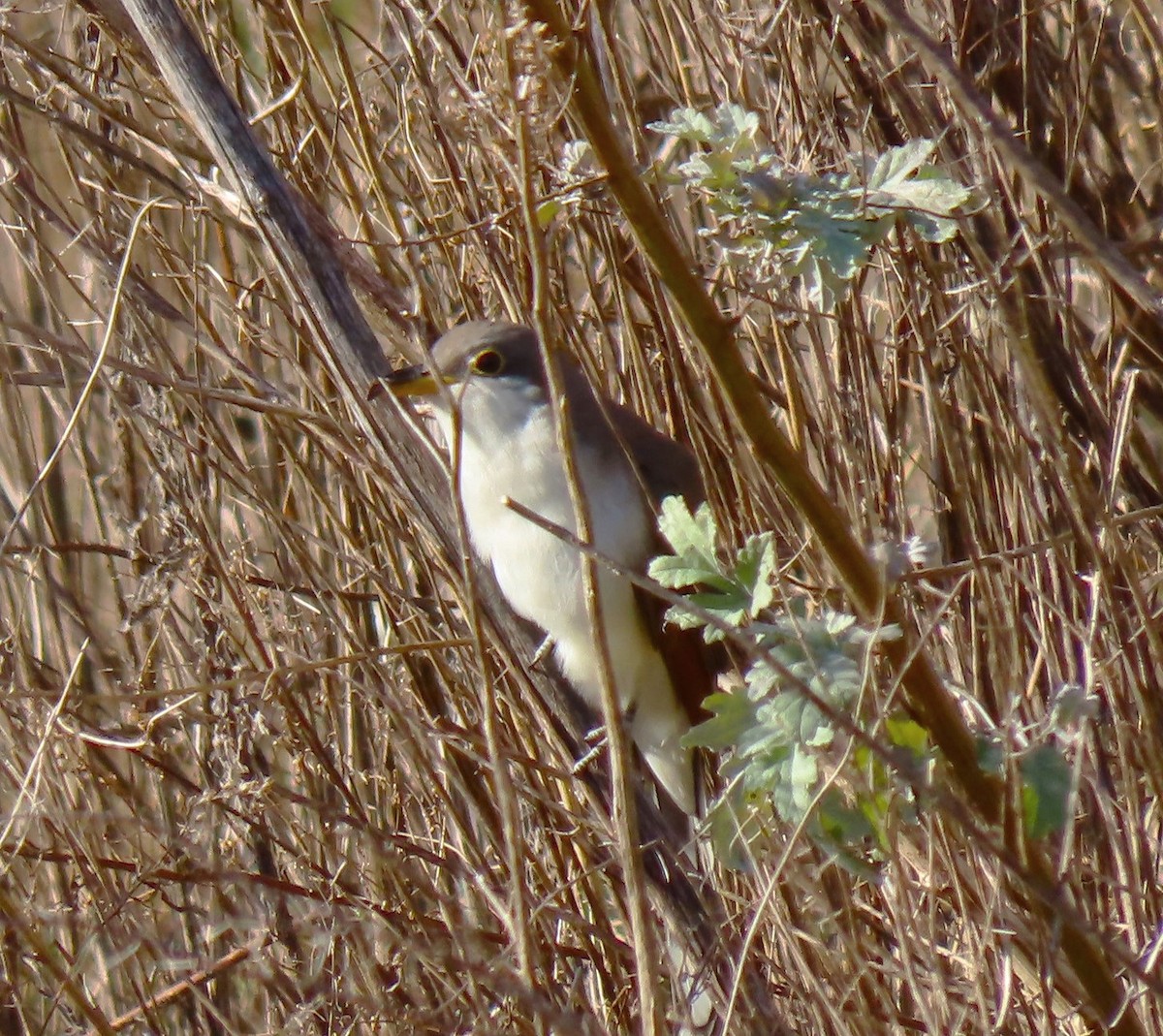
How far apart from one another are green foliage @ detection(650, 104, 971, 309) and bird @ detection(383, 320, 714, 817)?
1.06m

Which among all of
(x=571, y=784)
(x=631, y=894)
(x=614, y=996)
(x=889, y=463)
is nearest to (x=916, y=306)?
(x=889, y=463)

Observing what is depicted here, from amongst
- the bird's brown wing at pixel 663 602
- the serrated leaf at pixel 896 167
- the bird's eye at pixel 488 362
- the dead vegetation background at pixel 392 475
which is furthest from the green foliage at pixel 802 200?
the bird's eye at pixel 488 362

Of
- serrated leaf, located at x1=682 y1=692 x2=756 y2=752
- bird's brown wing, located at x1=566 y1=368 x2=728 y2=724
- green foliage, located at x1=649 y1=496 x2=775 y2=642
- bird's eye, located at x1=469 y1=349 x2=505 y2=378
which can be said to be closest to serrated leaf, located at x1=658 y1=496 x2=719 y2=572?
green foliage, located at x1=649 y1=496 x2=775 y2=642

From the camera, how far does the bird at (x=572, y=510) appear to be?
2623mm

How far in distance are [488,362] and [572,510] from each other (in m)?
0.31

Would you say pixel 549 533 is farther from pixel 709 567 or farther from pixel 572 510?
pixel 709 567

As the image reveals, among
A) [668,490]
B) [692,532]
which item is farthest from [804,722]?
[668,490]

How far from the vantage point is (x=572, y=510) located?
2771mm

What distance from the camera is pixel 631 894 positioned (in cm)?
120

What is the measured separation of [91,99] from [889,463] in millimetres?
1372

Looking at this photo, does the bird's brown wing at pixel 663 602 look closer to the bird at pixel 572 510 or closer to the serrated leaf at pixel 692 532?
the bird at pixel 572 510

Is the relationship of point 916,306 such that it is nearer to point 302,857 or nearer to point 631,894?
point 302,857

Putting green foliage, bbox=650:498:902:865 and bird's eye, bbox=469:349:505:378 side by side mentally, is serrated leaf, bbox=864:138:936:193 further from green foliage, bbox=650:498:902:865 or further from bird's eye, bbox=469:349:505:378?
bird's eye, bbox=469:349:505:378

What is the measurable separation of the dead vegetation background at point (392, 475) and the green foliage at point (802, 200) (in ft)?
1.95
